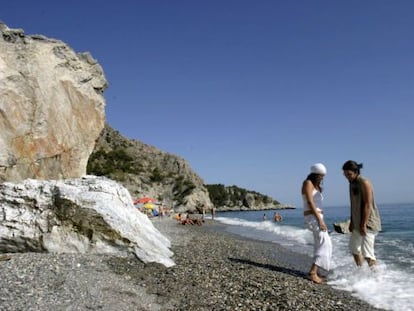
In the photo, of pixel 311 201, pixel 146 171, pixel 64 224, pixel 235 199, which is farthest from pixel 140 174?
pixel 311 201

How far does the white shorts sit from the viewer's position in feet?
28.2

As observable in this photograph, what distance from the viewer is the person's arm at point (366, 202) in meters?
8.41

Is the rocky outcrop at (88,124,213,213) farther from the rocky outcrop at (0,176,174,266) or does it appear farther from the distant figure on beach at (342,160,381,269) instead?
the distant figure on beach at (342,160,381,269)

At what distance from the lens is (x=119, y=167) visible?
93.3 m

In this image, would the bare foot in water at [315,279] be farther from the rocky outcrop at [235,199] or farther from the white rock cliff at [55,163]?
the rocky outcrop at [235,199]

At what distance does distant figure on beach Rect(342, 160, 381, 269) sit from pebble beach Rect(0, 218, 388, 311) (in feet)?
3.78

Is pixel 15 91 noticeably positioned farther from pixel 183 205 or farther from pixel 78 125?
pixel 183 205

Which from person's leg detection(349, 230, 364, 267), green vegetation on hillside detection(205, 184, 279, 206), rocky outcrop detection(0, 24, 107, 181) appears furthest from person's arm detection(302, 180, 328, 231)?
green vegetation on hillside detection(205, 184, 279, 206)

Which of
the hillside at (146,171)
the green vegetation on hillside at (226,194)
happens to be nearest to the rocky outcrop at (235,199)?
the green vegetation on hillside at (226,194)

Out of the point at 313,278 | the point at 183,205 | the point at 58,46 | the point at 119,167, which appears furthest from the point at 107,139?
the point at 313,278

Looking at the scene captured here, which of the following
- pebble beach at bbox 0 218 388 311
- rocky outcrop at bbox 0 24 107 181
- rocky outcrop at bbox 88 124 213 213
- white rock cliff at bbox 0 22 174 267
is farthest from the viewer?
rocky outcrop at bbox 88 124 213 213

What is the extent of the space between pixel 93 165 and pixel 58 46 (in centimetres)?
7727

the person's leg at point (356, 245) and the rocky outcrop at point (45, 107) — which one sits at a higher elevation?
the rocky outcrop at point (45, 107)

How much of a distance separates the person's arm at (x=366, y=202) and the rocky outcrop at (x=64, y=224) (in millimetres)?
Answer: 4798
